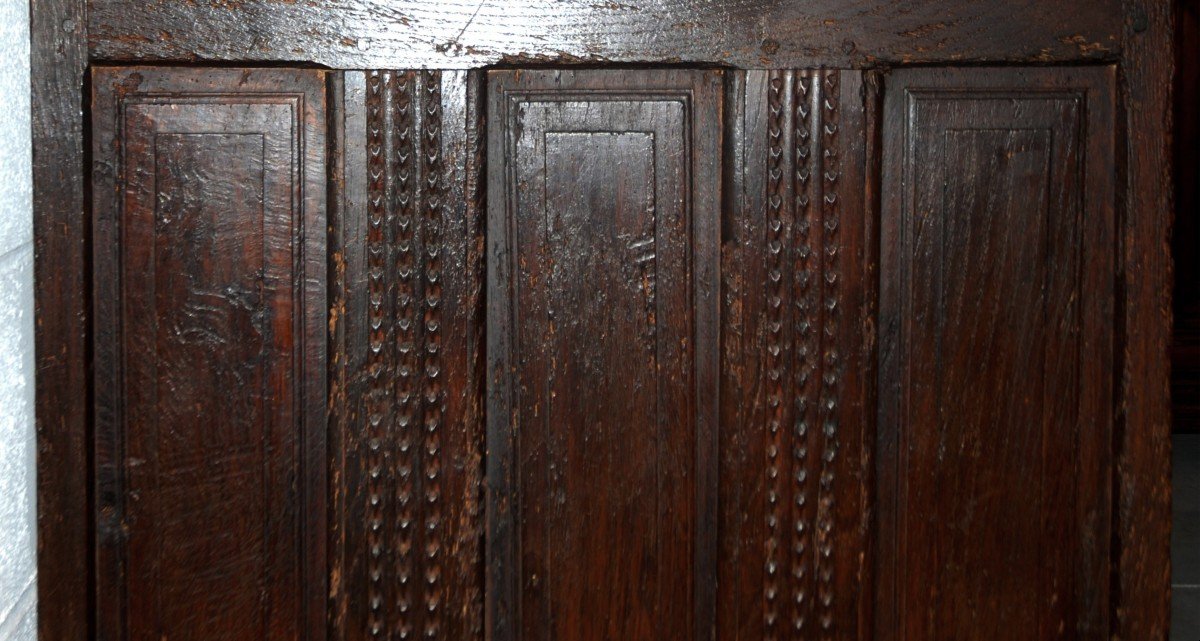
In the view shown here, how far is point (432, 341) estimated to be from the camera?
5.04 ft

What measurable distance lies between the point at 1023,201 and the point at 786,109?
0.41 metres

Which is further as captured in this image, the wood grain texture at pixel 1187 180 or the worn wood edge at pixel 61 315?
the wood grain texture at pixel 1187 180

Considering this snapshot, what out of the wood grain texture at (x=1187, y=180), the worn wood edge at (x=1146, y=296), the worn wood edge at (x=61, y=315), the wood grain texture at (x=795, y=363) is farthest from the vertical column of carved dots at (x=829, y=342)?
the wood grain texture at (x=1187, y=180)

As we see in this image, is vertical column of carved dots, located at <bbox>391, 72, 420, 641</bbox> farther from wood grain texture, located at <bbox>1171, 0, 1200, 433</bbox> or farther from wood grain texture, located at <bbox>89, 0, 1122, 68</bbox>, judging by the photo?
wood grain texture, located at <bbox>1171, 0, 1200, 433</bbox>

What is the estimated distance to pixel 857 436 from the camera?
1.55 meters

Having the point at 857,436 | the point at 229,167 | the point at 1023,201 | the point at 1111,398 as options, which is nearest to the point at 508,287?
the point at 229,167

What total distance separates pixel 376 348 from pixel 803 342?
27.4 inches

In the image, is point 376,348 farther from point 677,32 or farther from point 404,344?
point 677,32

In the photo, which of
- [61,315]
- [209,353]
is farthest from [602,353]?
[61,315]

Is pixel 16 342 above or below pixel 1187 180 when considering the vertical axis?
below

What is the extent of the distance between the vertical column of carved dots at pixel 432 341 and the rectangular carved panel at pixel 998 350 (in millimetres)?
725

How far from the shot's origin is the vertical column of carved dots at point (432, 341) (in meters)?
1.53

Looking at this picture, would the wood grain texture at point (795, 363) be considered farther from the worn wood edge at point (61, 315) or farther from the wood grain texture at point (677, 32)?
the worn wood edge at point (61, 315)

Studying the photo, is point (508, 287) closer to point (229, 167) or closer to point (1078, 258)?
point (229, 167)
